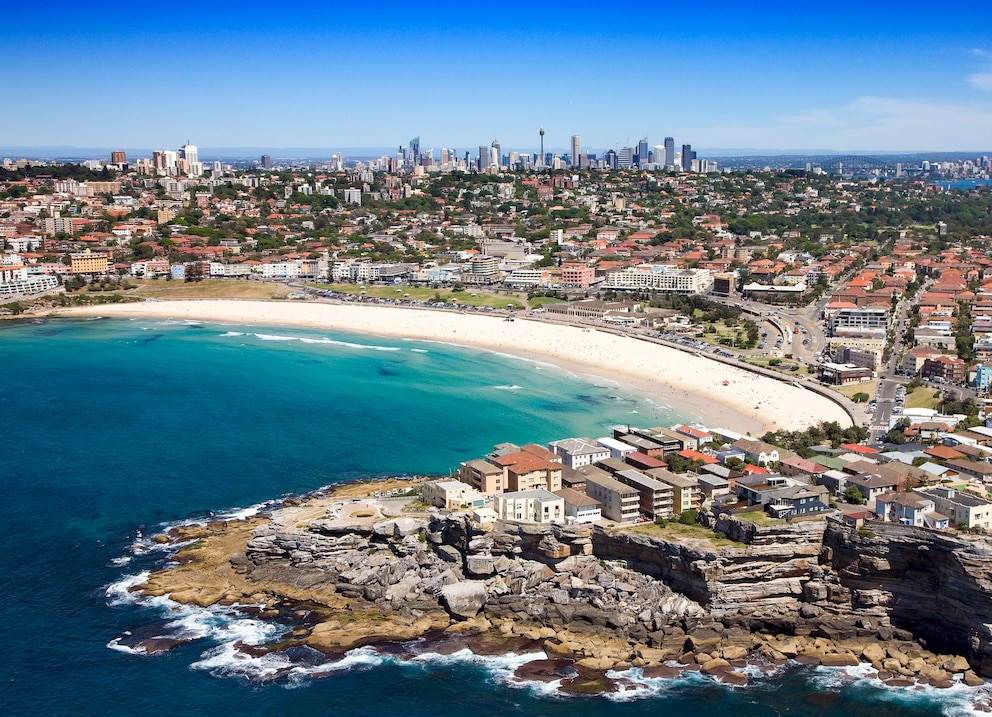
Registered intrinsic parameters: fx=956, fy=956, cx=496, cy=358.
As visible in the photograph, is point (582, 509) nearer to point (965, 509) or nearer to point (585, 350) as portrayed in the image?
point (965, 509)

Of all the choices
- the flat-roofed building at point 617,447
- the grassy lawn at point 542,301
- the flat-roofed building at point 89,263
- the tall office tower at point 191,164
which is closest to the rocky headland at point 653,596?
the flat-roofed building at point 617,447

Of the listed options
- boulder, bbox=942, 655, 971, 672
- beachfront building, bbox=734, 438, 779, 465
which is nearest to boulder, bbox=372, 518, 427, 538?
beachfront building, bbox=734, 438, 779, 465

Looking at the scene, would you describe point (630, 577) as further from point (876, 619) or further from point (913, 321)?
point (913, 321)

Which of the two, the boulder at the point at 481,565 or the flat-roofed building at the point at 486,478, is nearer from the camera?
the boulder at the point at 481,565

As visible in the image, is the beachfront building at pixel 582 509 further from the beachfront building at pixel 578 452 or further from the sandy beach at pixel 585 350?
the sandy beach at pixel 585 350

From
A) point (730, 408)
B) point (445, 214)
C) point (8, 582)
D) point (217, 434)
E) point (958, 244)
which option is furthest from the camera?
point (445, 214)

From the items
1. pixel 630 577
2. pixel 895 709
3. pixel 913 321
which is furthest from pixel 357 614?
pixel 913 321
